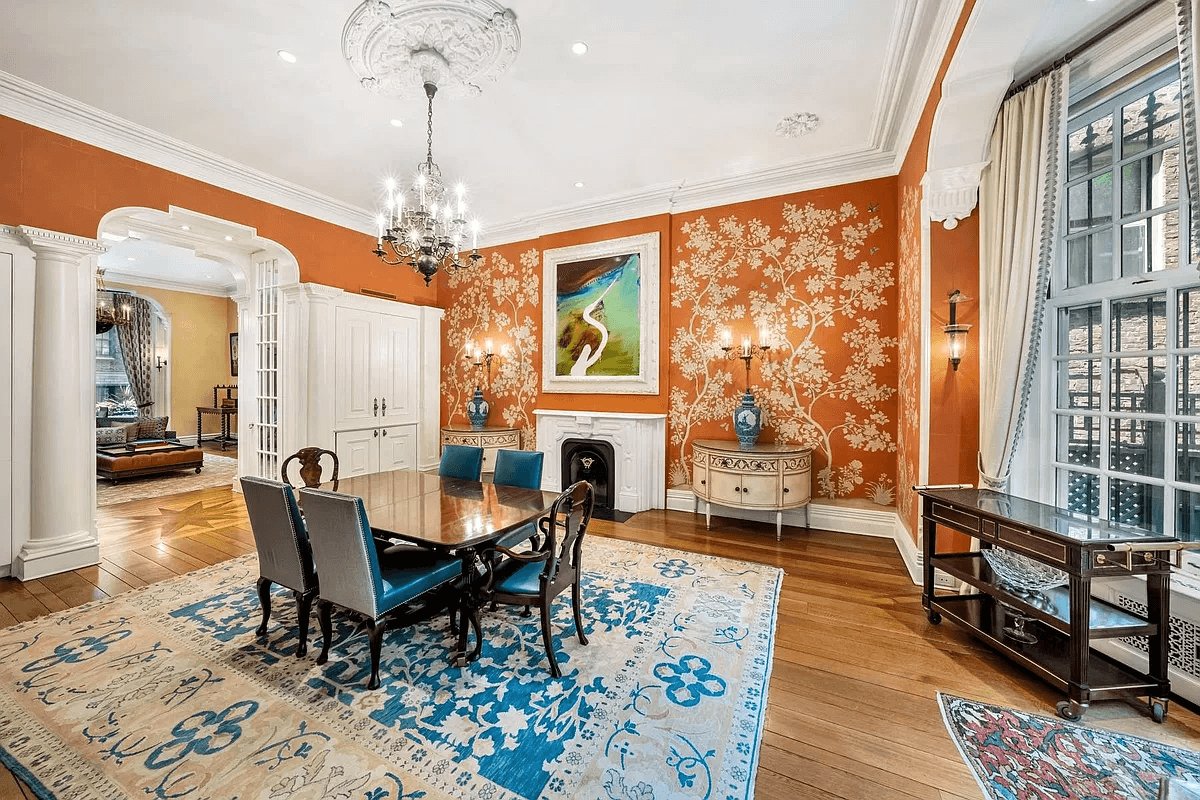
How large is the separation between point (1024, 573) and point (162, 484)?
900 centimetres

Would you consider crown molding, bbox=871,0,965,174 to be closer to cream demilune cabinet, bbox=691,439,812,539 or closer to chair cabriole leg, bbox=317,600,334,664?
cream demilune cabinet, bbox=691,439,812,539

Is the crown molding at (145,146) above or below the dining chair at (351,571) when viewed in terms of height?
above

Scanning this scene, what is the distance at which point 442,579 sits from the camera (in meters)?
2.38

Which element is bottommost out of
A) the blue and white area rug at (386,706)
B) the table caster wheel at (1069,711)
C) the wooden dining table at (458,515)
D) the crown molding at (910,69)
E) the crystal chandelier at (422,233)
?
the blue and white area rug at (386,706)

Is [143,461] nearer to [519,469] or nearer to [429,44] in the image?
[519,469]

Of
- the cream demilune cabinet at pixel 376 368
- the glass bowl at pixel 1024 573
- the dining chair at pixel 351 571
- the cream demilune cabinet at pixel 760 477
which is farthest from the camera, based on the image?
the cream demilune cabinet at pixel 376 368

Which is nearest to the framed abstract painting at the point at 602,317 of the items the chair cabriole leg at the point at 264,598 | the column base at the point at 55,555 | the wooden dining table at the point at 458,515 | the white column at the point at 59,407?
the wooden dining table at the point at 458,515

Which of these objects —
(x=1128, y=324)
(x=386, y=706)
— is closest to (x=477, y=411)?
(x=386, y=706)

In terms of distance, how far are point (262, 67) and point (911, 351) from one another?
485 centimetres

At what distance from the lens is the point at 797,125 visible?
3.63 m

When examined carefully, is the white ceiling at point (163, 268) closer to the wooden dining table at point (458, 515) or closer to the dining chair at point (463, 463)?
the dining chair at point (463, 463)

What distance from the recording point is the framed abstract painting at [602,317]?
5012 millimetres

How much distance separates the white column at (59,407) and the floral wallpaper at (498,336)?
3.47m

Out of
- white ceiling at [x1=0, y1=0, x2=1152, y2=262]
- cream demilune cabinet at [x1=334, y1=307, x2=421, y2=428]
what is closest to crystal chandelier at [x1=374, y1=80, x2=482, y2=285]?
white ceiling at [x1=0, y1=0, x2=1152, y2=262]
